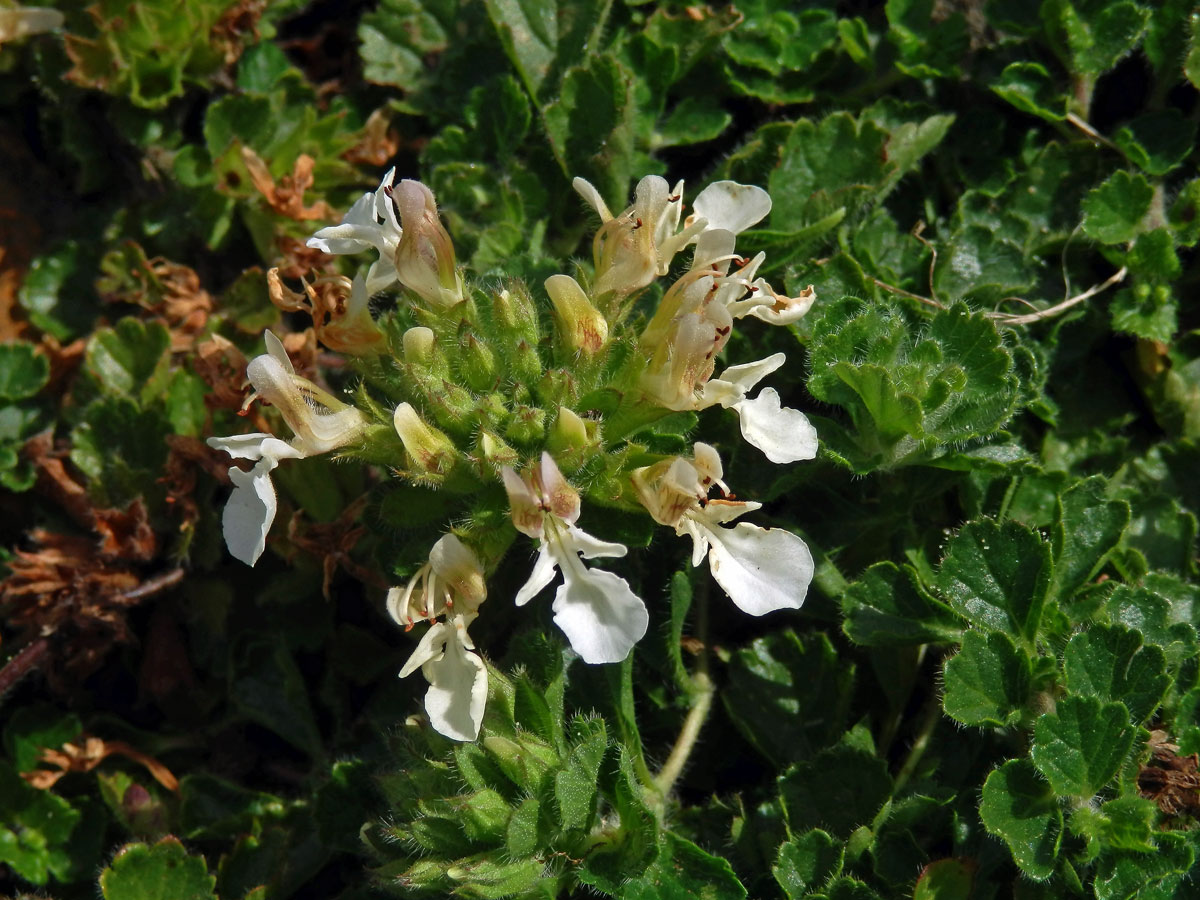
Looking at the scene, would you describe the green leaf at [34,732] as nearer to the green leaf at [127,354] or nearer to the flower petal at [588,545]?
the green leaf at [127,354]

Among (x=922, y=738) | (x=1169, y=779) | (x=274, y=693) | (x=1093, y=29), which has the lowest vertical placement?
(x=274, y=693)

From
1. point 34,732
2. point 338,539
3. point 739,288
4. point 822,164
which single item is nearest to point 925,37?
point 822,164

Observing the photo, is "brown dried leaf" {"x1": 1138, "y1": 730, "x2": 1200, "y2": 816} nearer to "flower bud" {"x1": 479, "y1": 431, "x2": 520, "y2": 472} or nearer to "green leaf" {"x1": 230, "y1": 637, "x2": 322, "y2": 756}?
"flower bud" {"x1": 479, "y1": 431, "x2": 520, "y2": 472}

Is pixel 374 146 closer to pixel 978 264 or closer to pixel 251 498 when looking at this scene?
pixel 251 498

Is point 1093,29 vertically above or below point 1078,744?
above

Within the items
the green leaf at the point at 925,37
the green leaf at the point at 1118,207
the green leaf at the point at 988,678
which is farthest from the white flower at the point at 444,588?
the green leaf at the point at 925,37

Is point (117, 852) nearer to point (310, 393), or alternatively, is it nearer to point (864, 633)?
point (310, 393)
